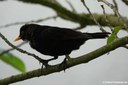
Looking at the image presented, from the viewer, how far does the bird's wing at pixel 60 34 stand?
2.57m

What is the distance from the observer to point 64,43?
2.67 metres

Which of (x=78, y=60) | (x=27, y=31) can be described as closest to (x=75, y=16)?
(x=27, y=31)

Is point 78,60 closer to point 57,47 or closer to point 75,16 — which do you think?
point 57,47

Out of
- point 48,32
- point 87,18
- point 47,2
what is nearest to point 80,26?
point 87,18

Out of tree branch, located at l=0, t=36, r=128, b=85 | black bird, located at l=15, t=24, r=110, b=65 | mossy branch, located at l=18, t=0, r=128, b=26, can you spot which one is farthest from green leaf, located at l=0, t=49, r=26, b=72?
mossy branch, located at l=18, t=0, r=128, b=26

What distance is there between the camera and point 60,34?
2.69 m

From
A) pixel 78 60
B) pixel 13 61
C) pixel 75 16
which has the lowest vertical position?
pixel 75 16

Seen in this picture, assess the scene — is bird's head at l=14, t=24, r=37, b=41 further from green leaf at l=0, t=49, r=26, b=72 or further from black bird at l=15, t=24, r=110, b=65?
green leaf at l=0, t=49, r=26, b=72

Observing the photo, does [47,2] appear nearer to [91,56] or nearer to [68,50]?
[68,50]

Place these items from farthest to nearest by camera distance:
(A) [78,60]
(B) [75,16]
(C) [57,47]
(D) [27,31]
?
(B) [75,16], (D) [27,31], (C) [57,47], (A) [78,60]

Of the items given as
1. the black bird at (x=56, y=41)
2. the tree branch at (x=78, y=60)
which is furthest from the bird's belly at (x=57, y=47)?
the tree branch at (x=78, y=60)

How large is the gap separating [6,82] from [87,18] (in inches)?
50.2

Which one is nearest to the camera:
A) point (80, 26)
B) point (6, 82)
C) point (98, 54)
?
point (98, 54)

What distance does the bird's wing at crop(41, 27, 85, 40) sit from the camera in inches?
101
